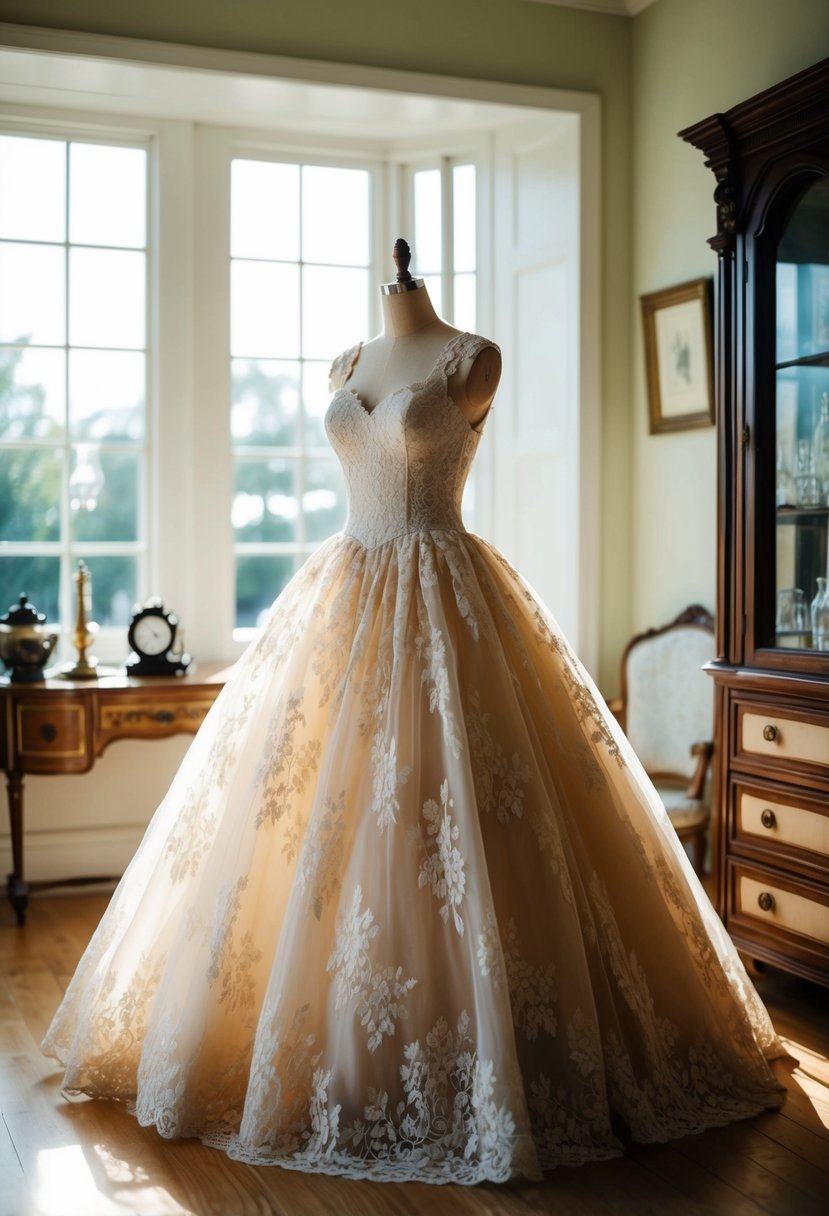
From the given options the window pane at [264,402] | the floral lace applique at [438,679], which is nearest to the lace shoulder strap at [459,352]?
the floral lace applique at [438,679]

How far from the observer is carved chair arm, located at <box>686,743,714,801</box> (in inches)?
144

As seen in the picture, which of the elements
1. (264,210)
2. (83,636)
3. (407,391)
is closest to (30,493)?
(83,636)

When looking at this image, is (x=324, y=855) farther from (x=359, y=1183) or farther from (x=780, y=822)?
(x=780, y=822)

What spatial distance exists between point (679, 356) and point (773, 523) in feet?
3.54

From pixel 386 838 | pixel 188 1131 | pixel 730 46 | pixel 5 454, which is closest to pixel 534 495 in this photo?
pixel 730 46

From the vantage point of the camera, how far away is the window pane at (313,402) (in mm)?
4441

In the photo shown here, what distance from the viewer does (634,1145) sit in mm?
2148

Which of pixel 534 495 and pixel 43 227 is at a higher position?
pixel 43 227

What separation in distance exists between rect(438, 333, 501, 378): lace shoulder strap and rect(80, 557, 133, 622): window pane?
6.85 ft

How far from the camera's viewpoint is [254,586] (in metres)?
4.40

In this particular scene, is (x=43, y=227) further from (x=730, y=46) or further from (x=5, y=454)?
(x=730, y=46)

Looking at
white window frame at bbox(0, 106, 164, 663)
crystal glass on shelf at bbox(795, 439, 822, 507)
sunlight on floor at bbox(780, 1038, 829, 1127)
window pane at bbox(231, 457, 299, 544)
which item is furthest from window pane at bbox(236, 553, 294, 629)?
sunlight on floor at bbox(780, 1038, 829, 1127)

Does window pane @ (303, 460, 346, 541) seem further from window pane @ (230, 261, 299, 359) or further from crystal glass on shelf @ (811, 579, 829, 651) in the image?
crystal glass on shelf @ (811, 579, 829, 651)

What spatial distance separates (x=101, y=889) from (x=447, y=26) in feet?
9.86
